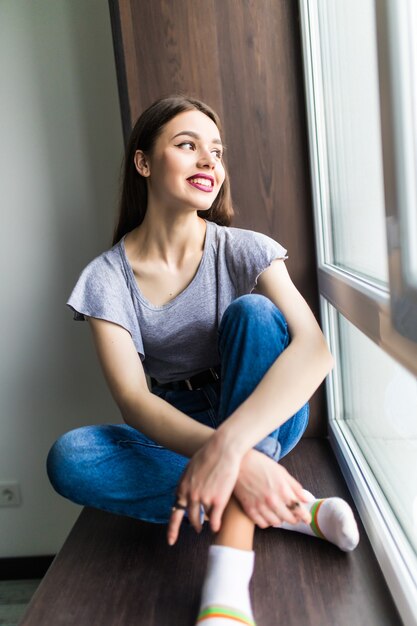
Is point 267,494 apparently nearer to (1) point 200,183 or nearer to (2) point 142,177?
(1) point 200,183

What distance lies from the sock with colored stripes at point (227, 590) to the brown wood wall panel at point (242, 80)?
35.5 inches

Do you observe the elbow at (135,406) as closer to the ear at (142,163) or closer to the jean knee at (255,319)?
the jean knee at (255,319)

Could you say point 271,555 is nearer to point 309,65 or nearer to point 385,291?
point 385,291

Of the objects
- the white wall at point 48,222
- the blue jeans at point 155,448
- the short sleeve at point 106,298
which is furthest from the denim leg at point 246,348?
the white wall at point 48,222

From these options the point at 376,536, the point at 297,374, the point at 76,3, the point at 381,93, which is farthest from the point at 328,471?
the point at 76,3

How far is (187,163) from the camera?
1.29 m

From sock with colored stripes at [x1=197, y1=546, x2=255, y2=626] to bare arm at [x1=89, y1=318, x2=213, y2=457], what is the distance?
18cm

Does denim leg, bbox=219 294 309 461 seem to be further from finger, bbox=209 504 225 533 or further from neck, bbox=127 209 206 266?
neck, bbox=127 209 206 266

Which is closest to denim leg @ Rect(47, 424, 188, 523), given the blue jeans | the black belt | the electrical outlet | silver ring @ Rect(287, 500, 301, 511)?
the blue jeans

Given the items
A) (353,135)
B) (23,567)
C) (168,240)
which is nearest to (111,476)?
(168,240)

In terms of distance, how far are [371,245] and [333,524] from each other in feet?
1.68

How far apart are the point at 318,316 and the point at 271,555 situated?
693mm

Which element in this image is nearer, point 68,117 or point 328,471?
point 328,471

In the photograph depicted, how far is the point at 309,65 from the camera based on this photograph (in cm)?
155
